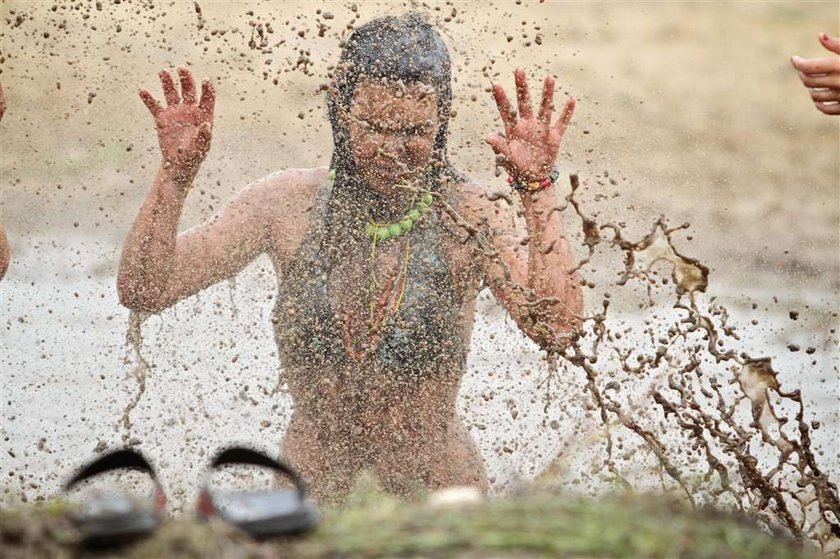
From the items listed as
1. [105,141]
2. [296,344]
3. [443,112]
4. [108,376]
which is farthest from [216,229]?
[105,141]

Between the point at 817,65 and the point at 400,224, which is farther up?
the point at 817,65

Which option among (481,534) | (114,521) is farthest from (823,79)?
(114,521)

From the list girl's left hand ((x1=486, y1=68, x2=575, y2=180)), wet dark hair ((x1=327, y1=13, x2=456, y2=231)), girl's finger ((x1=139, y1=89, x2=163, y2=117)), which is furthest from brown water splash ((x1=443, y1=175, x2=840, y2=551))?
girl's finger ((x1=139, y1=89, x2=163, y2=117))

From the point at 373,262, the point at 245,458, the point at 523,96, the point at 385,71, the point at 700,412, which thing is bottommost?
the point at 700,412

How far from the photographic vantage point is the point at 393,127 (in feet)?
15.4

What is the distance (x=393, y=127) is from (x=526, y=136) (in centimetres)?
47

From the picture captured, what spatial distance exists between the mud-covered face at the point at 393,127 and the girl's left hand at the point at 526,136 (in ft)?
1.09

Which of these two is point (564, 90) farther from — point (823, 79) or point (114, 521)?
point (114, 521)

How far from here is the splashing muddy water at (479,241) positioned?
251 inches

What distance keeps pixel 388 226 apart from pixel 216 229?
63cm

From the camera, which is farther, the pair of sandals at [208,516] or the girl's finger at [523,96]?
the girl's finger at [523,96]

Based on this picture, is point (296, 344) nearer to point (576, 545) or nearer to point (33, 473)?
point (33, 473)

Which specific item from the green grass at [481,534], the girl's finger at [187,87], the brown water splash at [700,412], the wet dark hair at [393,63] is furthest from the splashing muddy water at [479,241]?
the green grass at [481,534]

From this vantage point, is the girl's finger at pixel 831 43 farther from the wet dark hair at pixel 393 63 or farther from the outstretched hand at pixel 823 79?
the wet dark hair at pixel 393 63
